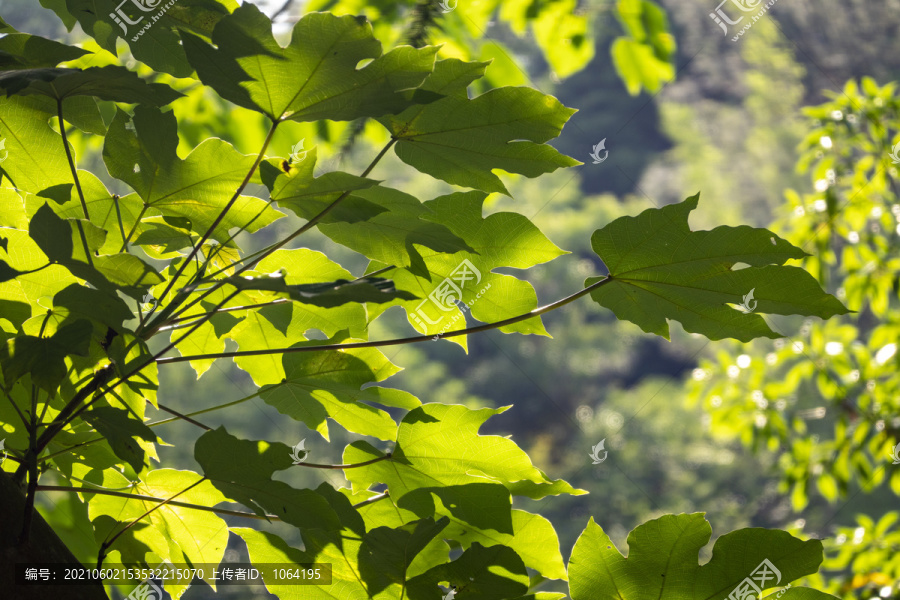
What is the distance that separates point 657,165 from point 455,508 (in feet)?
43.8

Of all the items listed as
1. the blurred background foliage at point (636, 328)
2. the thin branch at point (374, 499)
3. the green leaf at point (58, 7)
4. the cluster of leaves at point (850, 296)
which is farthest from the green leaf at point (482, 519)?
the blurred background foliage at point (636, 328)

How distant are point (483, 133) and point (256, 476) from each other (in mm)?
215

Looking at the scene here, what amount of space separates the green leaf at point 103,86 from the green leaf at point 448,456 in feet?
0.68

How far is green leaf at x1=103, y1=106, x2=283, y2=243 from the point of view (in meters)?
0.34

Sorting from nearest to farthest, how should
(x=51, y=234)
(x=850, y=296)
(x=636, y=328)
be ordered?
1. (x=51, y=234)
2. (x=850, y=296)
3. (x=636, y=328)

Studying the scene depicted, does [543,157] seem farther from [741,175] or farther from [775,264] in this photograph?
[741,175]

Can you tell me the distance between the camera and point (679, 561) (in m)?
0.31

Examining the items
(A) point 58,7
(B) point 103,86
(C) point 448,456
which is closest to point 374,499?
Result: (C) point 448,456

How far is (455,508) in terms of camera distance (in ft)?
1.09

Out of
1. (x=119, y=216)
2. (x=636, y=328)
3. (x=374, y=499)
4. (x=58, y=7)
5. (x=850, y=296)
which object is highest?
(x=58, y=7)

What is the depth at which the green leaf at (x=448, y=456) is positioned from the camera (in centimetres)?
35

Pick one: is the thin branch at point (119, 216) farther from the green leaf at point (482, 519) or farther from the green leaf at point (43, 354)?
the green leaf at point (482, 519)

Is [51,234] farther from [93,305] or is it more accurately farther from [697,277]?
[697,277]

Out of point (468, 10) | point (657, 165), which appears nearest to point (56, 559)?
point (468, 10)
